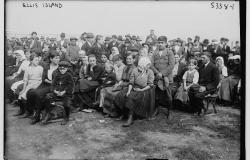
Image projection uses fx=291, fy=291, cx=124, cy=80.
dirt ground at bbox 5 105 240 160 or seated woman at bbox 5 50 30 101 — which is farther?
seated woman at bbox 5 50 30 101

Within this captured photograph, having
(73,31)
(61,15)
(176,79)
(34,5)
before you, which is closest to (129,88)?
(176,79)

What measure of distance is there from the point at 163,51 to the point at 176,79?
414 millimetres

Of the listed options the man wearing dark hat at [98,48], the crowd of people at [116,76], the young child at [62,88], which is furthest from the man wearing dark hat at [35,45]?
the man wearing dark hat at [98,48]

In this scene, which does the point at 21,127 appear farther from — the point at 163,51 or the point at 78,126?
the point at 163,51

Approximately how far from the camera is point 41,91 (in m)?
3.88

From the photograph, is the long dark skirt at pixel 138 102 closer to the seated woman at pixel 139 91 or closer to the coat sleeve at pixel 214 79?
the seated woman at pixel 139 91

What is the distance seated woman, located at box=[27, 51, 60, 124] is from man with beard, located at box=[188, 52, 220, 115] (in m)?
1.87

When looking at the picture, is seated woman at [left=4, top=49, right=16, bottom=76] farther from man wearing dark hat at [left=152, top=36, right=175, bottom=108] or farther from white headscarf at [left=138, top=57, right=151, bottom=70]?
man wearing dark hat at [left=152, top=36, right=175, bottom=108]

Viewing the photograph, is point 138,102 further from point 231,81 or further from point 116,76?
point 231,81

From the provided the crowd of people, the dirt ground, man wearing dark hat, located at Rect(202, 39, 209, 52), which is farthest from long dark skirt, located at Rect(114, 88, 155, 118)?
man wearing dark hat, located at Rect(202, 39, 209, 52)

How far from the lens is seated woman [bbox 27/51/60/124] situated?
3.88 meters

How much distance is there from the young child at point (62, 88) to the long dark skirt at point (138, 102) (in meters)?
0.65

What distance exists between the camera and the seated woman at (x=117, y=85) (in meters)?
3.89

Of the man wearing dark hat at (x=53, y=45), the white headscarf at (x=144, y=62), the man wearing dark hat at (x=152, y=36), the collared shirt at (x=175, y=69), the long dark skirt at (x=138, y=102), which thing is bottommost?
the long dark skirt at (x=138, y=102)
